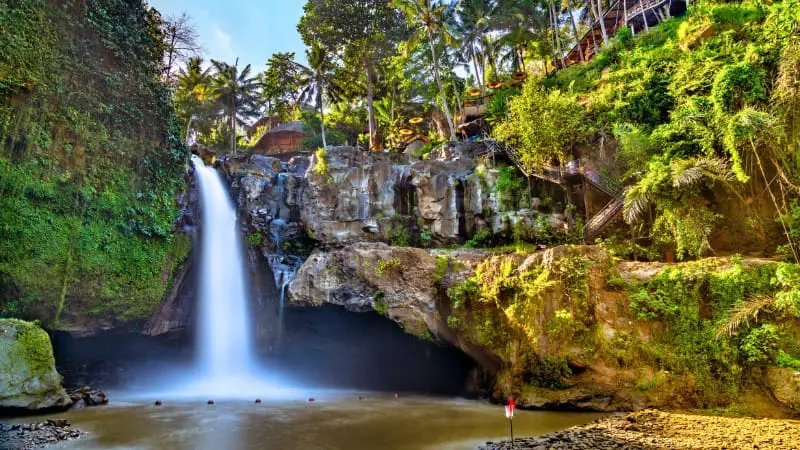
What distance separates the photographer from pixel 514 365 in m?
14.3

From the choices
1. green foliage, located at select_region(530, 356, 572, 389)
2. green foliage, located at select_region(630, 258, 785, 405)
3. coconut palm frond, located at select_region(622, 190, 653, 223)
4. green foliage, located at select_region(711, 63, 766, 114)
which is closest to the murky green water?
green foliage, located at select_region(530, 356, 572, 389)

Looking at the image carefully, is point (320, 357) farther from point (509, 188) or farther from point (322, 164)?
point (509, 188)

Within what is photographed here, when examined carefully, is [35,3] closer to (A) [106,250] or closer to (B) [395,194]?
(A) [106,250]

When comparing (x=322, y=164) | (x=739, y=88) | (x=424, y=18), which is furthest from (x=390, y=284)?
(x=424, y=18)

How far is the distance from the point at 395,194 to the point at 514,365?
11216mm

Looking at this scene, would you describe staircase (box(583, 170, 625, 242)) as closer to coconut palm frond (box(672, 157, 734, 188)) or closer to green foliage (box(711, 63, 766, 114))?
coconut palm frond (box(672, 157, 734, 188))

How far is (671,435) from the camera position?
9938mm

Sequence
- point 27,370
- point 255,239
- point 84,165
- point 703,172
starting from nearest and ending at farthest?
point 27,370, point 703,172, point 84,165, point 255,239

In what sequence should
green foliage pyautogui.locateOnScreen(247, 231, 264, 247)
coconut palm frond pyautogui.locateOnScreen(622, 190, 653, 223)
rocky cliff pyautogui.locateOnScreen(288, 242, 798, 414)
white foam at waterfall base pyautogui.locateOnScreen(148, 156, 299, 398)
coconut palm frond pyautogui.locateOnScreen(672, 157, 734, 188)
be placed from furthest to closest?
green foliage pyautogui.locateOnScreen(247, 231, 264, 247)
white foam at waterfall base pyautogui.locateOnScreen(148, 156, 299, 398)
coconut palm frond pyautogui.locateOnScreen(622, 190, 653, 223)
coconut palm frond pyautogui.locateOnScreen(672, 157, 734, 188)
rocky cliff pyautogui.locateOnScreen(288, 242, 798, 414)

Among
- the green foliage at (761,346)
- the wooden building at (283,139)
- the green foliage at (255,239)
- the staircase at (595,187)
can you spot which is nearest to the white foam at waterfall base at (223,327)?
the green foliage at (255,239)

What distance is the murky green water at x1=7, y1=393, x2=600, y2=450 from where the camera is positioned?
401 inches

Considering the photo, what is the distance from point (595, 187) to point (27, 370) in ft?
72.3

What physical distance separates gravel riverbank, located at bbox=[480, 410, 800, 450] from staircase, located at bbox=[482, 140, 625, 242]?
900cm

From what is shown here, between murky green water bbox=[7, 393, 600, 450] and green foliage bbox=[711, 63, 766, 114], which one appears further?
green foliage bbox=[711, 63, 766, 114]
